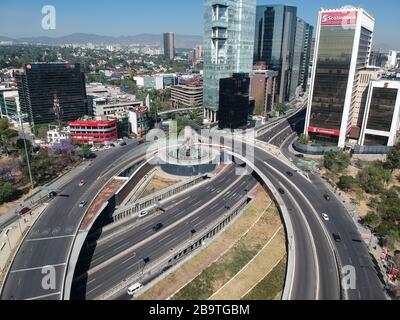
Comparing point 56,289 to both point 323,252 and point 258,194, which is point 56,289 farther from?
point 258,194

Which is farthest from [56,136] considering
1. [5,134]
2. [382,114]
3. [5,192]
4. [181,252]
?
[382,114]

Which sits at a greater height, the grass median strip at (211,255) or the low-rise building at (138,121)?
the low-rise building at (138,121)

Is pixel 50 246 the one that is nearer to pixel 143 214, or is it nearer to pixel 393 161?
pixel 143 214

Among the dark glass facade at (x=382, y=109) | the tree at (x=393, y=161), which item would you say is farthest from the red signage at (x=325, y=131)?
the tree at (x=393, y=161)

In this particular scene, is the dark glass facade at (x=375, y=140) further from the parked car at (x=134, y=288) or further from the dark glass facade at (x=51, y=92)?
the dark glass facade at (x=51, y=92)

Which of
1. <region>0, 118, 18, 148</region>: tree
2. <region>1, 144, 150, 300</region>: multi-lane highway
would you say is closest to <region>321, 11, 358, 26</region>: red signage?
<region>1, 144, 150, 300</region>: multi-lane highway

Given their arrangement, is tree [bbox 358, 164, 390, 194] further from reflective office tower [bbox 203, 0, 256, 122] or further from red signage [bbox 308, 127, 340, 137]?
reflective office tower [bbox 203, 0, 256, 122]
